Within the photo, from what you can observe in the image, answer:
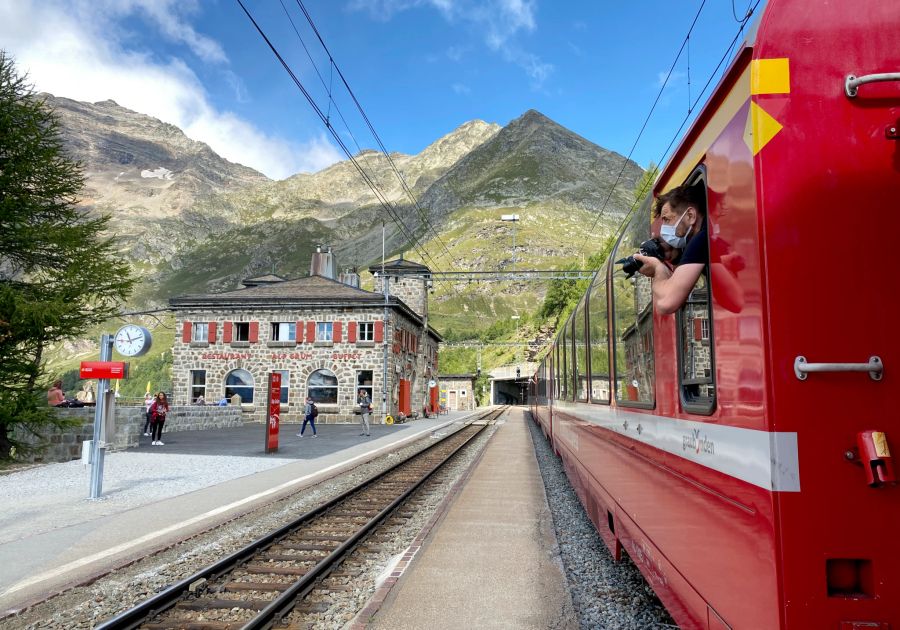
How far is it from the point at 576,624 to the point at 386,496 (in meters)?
6.20

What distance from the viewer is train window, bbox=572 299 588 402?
8.09 m

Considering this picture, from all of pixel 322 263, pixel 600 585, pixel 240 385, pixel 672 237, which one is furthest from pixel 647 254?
pixel 322 263

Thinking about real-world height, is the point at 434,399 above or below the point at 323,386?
below

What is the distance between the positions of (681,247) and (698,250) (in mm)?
270

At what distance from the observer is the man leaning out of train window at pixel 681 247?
9.49ft

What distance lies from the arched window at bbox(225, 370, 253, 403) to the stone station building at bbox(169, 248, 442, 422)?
6 centimetres

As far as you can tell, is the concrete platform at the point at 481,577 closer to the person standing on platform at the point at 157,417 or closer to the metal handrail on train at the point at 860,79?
the metal handrail on train at the point at 860,79

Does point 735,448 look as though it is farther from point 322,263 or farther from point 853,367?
point 322,263

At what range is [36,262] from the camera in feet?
47.8

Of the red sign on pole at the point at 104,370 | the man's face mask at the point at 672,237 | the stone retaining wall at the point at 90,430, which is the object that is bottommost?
the stone retaining wall at the point at 90,430

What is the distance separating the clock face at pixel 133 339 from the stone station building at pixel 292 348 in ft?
80.2

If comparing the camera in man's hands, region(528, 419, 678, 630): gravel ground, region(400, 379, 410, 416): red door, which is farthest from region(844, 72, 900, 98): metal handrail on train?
region(400, 379, 410, 416): red door

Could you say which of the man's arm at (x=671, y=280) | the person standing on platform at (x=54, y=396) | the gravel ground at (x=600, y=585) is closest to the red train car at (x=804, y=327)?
the man's arm at (x=671, y=280)

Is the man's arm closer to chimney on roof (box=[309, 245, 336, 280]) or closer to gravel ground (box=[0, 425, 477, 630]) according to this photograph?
gravel ground (box=[0, 425, 477, 630])
